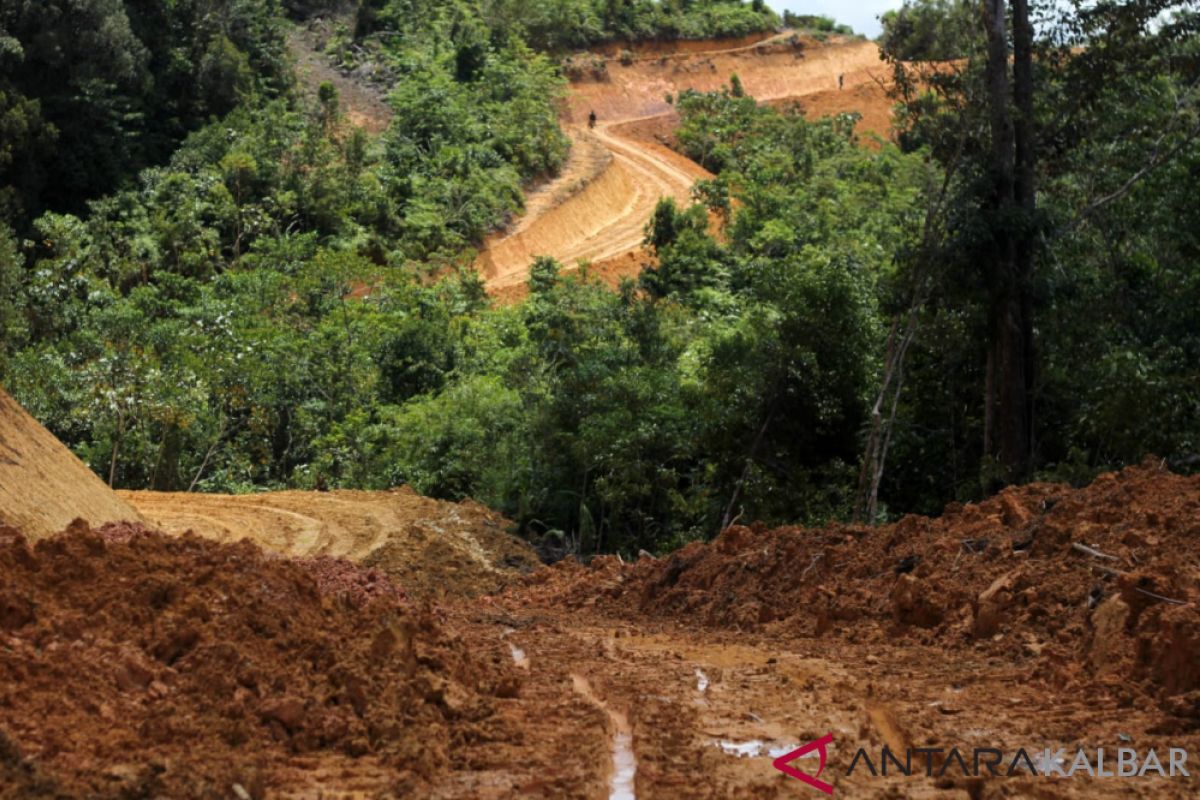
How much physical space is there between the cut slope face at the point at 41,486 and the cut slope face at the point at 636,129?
22.5 m

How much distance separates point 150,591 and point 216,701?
4.24 feet

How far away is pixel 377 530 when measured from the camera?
20.4 metres

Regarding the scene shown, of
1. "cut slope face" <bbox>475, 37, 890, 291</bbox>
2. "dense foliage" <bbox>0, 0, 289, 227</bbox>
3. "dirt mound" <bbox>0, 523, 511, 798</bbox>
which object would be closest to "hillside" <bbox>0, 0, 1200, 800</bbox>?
"dirt mound" <bbox>0, 523, 511, 798</bbox>

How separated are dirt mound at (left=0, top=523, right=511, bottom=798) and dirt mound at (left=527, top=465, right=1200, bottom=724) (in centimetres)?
418

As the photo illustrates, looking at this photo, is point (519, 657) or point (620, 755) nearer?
point (620, 755)

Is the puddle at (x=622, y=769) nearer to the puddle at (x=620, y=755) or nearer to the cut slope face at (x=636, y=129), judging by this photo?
the puddle at (x=620, y=755)

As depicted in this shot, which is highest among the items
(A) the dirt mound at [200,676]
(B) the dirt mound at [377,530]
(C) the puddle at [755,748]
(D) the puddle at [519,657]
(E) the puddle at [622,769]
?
(A) the dirt mound at [200,676]

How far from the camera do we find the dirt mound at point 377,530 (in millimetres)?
18922

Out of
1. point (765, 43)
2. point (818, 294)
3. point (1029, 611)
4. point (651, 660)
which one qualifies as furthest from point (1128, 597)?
point (765, 43)

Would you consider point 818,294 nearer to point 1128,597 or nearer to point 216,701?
point 1128,597

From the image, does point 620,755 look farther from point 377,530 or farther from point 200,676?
point 377,530

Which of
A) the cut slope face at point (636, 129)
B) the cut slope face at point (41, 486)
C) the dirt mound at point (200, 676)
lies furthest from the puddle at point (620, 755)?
the cut slope face at point (636, 129)

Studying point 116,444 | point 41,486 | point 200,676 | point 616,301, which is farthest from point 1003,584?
point 616,301

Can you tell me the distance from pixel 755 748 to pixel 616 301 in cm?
2284
